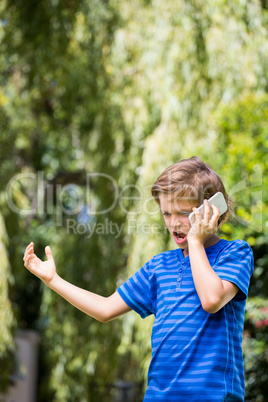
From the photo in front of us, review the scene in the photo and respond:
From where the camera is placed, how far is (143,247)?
4262 mm

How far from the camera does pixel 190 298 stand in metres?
1.33

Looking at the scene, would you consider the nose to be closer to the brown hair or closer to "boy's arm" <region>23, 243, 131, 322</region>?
the brown hair

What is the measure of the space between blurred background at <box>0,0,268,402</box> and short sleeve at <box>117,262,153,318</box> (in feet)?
6.67

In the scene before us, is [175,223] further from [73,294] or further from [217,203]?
[73,294]

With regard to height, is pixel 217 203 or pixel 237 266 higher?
pixel 217 203

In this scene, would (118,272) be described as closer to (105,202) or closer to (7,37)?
(105,202)

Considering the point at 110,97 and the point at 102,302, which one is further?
the point at 110,97

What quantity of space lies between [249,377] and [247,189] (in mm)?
1558

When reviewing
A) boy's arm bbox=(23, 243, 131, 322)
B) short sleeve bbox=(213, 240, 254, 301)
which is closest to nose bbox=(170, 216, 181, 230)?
short sleeve bbox=(213, 240, 254, 301)

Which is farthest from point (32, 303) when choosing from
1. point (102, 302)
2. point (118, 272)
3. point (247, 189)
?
point (102, 302)

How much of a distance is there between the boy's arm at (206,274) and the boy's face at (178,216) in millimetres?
74
